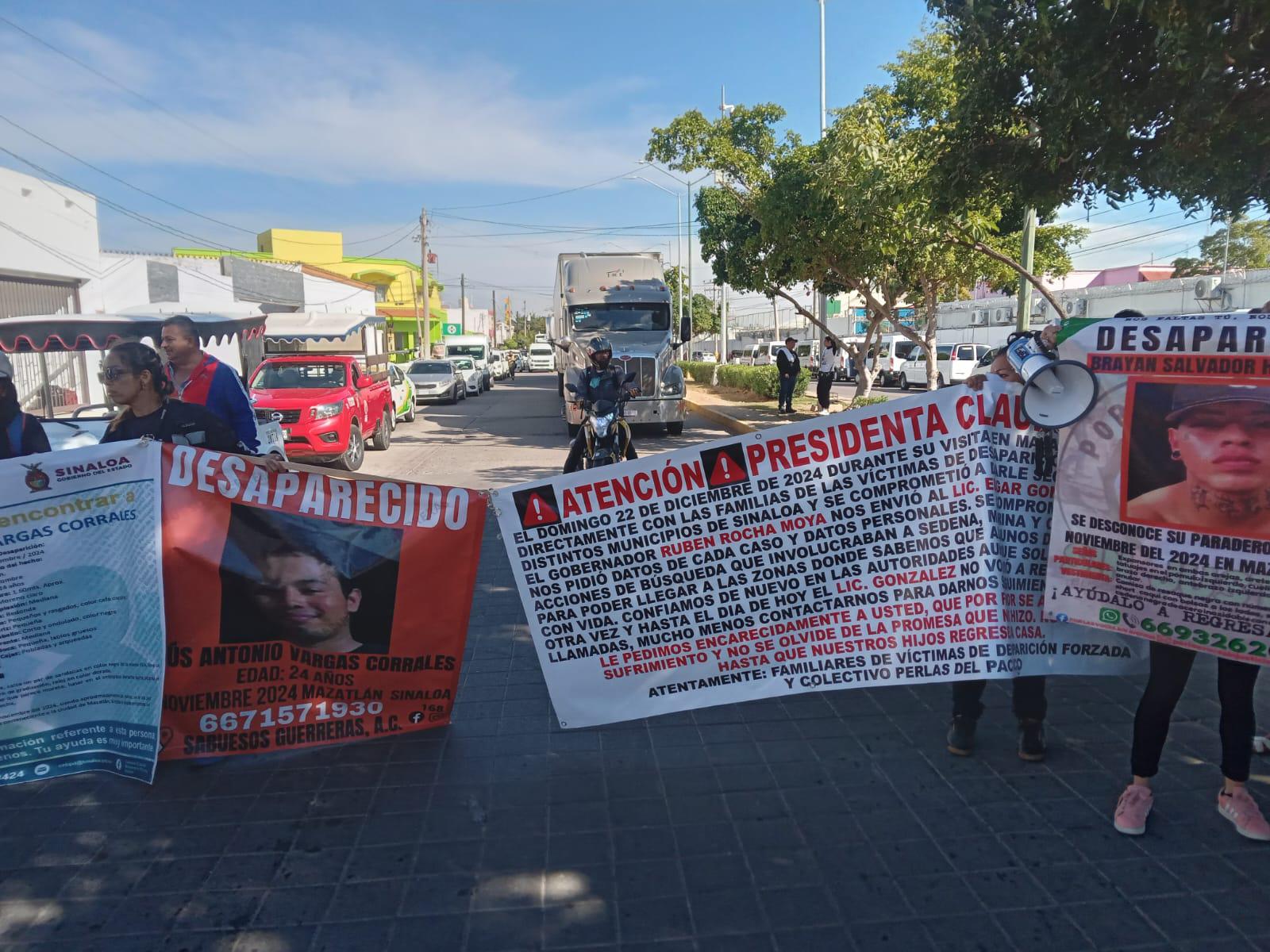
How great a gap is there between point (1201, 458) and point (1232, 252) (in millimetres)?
52153

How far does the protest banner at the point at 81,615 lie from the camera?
3.71 metres

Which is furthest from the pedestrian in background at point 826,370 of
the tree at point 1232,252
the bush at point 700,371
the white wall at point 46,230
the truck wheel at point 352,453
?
the tree at point 1232,252

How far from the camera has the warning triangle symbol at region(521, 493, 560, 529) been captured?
3.83 metres

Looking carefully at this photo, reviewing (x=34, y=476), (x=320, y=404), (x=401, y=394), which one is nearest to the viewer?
(x=34, y=476)

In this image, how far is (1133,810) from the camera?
334 centimetres

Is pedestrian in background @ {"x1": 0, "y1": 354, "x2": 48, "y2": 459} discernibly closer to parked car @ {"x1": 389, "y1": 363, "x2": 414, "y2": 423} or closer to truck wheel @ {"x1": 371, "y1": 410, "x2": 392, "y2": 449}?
truck wheel @ {"x1": 371, "y1": 410, "x2": 392, "y2": 449}

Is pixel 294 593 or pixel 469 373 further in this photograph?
pixel 469 373

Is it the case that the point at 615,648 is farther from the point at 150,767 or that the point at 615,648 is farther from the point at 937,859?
the point at 150,767

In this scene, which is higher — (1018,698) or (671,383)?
(671,383)

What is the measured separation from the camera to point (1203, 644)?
10.6 feet

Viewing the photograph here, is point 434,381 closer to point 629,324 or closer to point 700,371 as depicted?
point 629,324

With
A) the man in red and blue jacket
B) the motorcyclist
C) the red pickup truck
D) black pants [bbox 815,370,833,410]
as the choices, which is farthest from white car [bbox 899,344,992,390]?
the man in red and blue jacket

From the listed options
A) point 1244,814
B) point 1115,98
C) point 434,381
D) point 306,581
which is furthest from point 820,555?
point 434,381

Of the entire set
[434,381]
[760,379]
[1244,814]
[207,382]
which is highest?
[207,382]
